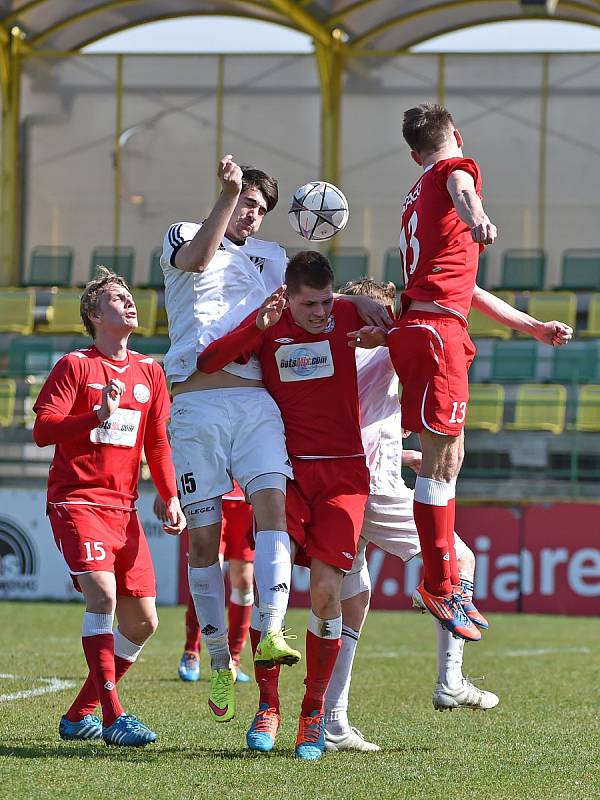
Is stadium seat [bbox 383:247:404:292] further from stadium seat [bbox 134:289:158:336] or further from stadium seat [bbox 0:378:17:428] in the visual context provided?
stadium seat [bbox 0:378:17:428]

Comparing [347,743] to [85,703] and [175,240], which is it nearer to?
[85,703]

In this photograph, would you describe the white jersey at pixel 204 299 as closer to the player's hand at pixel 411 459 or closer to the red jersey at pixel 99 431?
the red jersey at pixel 99 431

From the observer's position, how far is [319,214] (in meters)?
6.02

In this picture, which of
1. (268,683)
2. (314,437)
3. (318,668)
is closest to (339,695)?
(318,668)

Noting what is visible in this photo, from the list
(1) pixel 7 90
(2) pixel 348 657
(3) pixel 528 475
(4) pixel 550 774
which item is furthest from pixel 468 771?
(1) pixel 7 90

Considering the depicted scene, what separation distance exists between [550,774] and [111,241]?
19.8 m

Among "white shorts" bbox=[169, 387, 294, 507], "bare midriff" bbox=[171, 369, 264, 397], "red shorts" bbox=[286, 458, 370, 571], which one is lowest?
"red shorts" bbox=[286, 458, 370, 571]

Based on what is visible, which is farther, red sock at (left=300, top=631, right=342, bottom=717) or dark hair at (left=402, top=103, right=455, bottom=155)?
dark hair at (left=402, top=103, right=455, bottom=155)

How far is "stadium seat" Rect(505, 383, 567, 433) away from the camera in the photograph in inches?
612

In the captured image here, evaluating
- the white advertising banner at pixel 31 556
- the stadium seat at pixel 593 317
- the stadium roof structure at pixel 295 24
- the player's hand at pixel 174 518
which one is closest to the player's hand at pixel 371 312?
the player's hand at pixel 174 518

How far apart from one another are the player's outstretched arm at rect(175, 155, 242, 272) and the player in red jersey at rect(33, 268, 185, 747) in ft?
2.11

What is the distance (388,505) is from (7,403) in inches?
450

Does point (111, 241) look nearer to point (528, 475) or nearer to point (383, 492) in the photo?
point (528, 475)

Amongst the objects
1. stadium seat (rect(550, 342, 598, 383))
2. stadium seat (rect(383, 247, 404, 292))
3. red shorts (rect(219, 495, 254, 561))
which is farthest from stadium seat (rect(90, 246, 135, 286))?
red shorts (rect(219, 495, 254, 561))
